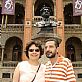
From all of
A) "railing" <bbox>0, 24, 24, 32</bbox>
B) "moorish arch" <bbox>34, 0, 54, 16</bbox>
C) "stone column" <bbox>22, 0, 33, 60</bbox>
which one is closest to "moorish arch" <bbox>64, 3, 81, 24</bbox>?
"moorish arch" <bbox>34, 0, 54, 16</bbox>

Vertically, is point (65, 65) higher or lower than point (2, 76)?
higher

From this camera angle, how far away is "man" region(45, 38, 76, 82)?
13.5ft

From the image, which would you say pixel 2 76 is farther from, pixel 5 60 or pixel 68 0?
pixel 68 0

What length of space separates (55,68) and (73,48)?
25755 mm

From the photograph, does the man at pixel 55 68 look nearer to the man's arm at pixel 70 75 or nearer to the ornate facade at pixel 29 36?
the man's arm at pixel 70 75

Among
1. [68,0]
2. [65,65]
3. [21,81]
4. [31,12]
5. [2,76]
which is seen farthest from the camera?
[68,0]

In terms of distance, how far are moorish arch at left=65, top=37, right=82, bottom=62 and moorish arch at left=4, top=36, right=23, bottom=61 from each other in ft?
19.8

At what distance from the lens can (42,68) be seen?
13.6ft

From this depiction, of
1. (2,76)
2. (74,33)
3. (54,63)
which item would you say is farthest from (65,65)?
(74,33)

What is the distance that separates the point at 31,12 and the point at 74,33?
584cm

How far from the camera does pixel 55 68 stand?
4195mm

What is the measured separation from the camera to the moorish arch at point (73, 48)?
29141 mm

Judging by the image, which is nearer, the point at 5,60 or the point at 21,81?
the point at 21,81

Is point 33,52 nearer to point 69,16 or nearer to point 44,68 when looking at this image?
point 44,68
